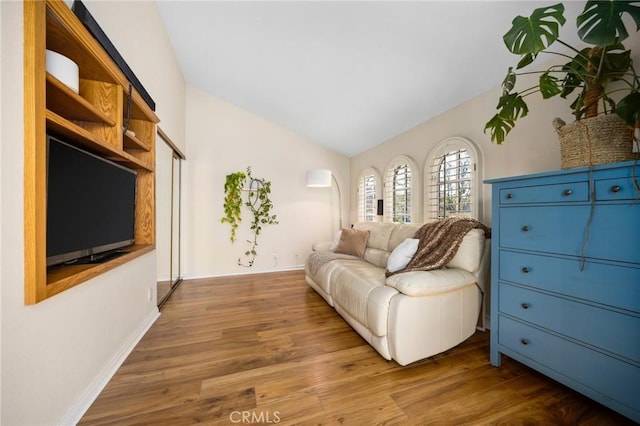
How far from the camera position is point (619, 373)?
1.07m

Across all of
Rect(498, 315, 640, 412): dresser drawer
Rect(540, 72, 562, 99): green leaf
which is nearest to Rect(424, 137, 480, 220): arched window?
Rect(540, 72, 562, 99): green leaf

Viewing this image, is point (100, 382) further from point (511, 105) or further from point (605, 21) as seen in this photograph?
point (605, 21)

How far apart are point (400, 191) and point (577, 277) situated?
2.27 meters

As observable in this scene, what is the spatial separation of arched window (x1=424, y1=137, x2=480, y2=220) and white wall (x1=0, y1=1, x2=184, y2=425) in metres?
3.05

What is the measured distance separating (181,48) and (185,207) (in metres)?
2.22

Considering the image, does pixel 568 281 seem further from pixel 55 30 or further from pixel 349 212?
pixel 349 212

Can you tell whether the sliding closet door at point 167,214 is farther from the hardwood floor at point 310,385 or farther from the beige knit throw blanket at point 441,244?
the beige knit throw blanket at point 441,244

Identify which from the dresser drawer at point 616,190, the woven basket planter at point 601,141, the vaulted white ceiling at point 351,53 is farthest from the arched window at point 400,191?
the dresser drawer at point 616,190

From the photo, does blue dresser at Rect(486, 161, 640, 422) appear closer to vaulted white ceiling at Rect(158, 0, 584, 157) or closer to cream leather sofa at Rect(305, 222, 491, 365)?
cream leather sofa at Rect(305, 222, 491, 365)

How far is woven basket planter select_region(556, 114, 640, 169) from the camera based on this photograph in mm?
1141

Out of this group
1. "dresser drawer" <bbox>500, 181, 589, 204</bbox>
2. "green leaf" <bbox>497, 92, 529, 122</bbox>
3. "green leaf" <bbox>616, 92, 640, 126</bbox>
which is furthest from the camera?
"green leaf" <bbox>497, 92, 529, 122</bbox>

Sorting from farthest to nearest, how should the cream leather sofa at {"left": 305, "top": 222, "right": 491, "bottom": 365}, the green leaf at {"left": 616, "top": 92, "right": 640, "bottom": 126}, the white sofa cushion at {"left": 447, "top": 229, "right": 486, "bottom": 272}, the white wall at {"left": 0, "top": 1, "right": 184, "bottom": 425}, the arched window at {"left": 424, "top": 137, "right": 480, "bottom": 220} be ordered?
1. the arched window at {"left": 424, "top": 137, "right": 480, "bottom": 220}
2. the white sofa cushion at {"left": 447, "top": 229, "right": 486, "bottom": 272}
3. the cream leather sofa at {"left": 305, "top": 222, "right": 491, "bottom": 365}
4. the green leaf at {"left": 616, "top": 92, "right": 640, "bottom": 126}
5. the white wall at {"left": 0, "top": 1, "right": 184, "bottom": 425}

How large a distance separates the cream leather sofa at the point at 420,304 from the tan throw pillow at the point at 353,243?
897 millimetres

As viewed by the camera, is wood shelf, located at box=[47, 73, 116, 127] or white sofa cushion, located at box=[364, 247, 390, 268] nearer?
wood shelf, located at box=[47, 73, 116, 127]
